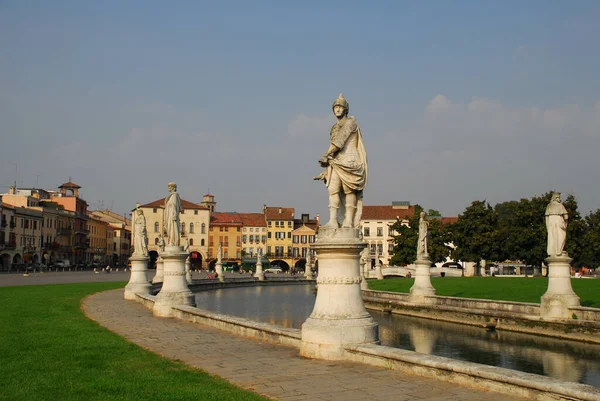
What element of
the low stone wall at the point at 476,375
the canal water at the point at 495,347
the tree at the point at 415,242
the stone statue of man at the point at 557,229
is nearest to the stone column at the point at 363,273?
the canal water at the point at 495,347

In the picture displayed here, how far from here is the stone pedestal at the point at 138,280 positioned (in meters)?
24.9

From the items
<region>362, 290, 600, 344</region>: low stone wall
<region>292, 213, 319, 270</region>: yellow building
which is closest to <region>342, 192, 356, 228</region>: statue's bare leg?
<region>362, 290, 600, 344</region>: low stone wall

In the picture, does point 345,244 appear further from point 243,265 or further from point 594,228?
point 243,265

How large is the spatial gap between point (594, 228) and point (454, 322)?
4173 cm

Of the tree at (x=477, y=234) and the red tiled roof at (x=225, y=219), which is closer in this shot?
the tree at (x=477, y=234)

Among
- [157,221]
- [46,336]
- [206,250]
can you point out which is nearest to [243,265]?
[206,250]

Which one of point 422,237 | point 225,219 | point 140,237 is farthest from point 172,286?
point 225,219

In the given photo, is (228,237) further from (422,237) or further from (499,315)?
(499,315)

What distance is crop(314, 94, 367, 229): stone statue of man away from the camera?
10203mm

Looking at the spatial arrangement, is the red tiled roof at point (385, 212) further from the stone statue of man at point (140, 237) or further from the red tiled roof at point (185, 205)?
the stone statue of man at point (140, 237)

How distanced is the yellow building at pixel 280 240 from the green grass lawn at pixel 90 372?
104 metres

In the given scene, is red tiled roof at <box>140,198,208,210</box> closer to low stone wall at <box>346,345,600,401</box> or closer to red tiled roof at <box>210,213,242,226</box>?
red tiled roof at <box>210,213,242,226</box>

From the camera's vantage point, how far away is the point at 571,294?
61.3ft

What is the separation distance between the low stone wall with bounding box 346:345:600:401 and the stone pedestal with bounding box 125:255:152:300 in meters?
17.3
